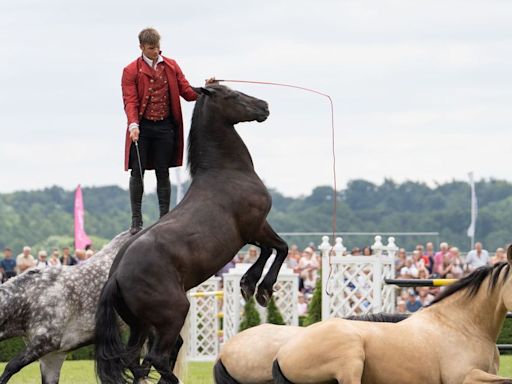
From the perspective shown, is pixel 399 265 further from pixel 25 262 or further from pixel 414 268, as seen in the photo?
pixel 25 262

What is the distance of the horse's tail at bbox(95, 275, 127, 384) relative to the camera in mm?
8867

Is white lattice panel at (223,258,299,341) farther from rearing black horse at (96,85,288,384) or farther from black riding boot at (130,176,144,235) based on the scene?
rearing black horse at (96,85,288,384)

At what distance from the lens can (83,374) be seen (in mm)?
15023

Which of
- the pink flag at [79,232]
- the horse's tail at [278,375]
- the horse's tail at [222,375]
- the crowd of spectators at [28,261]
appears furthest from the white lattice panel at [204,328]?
the horse's tail at [278,375]

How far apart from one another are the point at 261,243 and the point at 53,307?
7.28 ft

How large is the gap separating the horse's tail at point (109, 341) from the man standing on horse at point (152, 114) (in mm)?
1531

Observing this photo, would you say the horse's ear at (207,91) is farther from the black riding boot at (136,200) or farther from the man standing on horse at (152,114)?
the black riding boot at (136,200)

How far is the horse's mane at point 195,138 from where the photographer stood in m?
9.30

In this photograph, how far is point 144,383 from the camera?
31.1 ft

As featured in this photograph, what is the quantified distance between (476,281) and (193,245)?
2.04 meters

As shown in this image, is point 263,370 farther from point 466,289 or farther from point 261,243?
point 466,289

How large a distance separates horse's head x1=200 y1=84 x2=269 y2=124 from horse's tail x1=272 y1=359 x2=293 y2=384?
193cm

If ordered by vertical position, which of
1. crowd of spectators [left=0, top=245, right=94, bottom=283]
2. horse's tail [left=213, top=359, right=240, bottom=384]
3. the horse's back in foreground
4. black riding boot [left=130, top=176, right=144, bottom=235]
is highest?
black riding boot [left=130, top=176, right=144, bottom=235]

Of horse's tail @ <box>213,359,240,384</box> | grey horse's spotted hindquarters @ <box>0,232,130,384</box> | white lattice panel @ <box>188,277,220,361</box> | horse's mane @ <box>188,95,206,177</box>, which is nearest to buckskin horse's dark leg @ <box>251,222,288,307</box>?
horse's tail @ <box>213,359,240,384</box>
